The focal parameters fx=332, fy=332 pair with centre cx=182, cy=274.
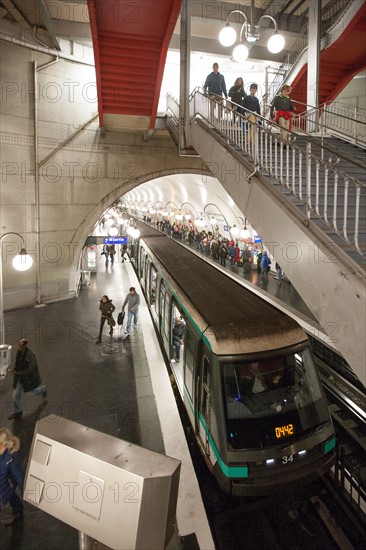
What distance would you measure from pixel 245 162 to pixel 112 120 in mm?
7484

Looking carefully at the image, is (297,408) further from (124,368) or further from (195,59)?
(195,59)

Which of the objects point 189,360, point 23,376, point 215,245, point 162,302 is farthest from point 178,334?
point 215,245

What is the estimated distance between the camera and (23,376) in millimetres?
5926

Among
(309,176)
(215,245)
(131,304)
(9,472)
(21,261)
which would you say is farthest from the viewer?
(215,245)

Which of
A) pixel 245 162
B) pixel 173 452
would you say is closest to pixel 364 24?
pixel 245 162

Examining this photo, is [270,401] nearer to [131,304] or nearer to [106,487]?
[106,487]

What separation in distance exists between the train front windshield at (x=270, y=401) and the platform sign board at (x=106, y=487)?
7.90ft

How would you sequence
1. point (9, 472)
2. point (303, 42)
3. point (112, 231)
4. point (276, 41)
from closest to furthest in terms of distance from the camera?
point (9, 472) < point (276, 41) < point (112, 231) < point (303, 42)

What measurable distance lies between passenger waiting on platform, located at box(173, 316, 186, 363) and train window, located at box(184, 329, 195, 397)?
1.29ft

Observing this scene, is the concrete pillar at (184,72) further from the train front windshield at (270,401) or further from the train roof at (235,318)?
the train front windshield at (270,401)

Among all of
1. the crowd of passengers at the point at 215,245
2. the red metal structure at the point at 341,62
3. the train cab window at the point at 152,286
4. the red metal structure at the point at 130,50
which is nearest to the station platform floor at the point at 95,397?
the train cab window at the point at 152,286

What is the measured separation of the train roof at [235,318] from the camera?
14.1ft

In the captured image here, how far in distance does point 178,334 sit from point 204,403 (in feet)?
6.62

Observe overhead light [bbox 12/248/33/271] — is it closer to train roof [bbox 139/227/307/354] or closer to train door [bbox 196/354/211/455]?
train roof [bbox 139/227/307/354]
